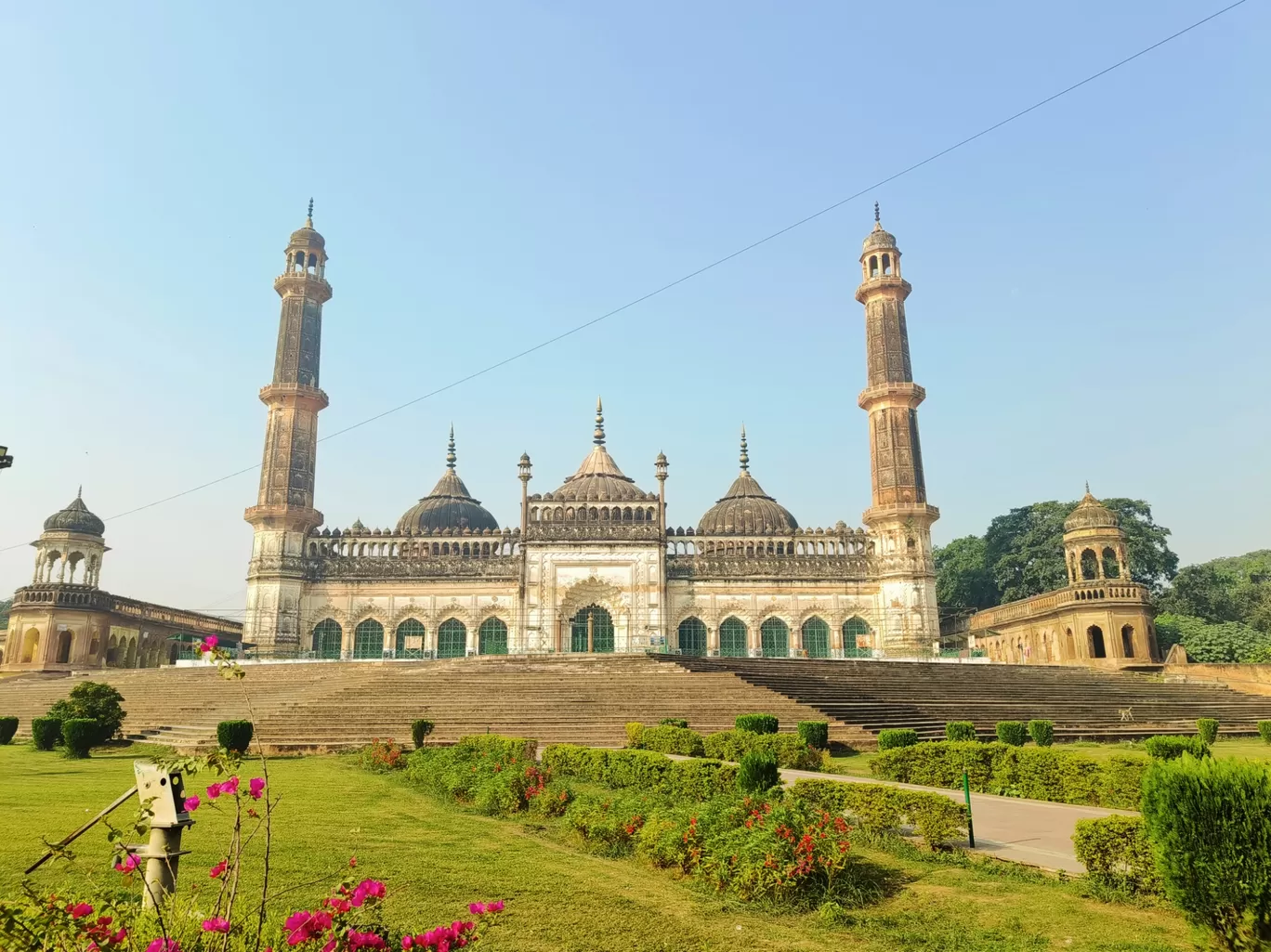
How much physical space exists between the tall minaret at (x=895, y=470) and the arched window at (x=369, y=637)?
23.9m

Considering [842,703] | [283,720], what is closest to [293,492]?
[283,720]

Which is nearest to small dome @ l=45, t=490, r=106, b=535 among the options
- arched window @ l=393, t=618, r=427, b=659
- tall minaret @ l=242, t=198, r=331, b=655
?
tall minaret @ l=242, t=198, r=331, b=655

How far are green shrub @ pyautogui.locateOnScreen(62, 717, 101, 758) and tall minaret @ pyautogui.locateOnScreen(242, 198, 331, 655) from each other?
22725 millimetres

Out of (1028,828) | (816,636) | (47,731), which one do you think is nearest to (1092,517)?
(816,636)

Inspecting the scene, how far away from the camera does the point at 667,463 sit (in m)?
42.8

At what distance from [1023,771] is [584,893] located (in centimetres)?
829

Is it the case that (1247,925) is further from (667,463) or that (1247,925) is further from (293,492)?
(293,492)

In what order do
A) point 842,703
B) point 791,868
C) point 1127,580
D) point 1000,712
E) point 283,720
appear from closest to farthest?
1. point 791,868
2. point 283,720
3. point 842,703
4. point 1000,712
5. point 1127,580

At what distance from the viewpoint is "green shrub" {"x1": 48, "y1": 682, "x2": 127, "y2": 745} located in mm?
18969

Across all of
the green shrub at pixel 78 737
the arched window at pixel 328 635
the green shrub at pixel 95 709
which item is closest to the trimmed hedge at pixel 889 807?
the green shrub at pixel 78 737

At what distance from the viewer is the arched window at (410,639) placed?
41.3 m

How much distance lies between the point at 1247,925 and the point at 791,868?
3041mm

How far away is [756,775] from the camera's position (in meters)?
9.89

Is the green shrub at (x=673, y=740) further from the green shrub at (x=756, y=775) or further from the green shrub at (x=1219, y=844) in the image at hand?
the green shrub at (x=1219, y=844)
